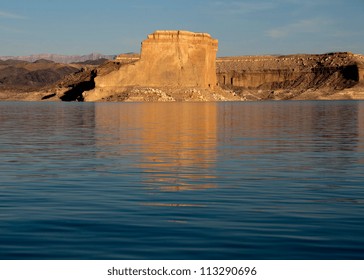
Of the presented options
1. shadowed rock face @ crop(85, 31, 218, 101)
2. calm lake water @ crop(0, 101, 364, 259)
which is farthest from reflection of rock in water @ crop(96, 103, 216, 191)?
shadowed rock face @ crop(85, 31, 218, 101)

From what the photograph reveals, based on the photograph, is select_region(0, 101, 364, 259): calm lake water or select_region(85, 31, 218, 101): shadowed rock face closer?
select_region(0, 101, 364, 259): calm lake water

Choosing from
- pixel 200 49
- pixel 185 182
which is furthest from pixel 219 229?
pixel 200 49

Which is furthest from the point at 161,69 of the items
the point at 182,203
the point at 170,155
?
the point at 182,203

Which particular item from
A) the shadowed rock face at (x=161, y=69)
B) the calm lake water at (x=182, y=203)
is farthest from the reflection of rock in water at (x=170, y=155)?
the shadowed rock face at (x=161, y=69)

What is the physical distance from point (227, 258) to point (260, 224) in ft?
8.35

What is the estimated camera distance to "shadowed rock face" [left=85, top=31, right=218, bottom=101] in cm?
18188

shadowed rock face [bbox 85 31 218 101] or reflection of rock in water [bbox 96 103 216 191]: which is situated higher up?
shadowed rock face [bbox 85 31 218 101]

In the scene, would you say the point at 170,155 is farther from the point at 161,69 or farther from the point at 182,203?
the point at 161,69

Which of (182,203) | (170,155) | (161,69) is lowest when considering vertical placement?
(182,203)

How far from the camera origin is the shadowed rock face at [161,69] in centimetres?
18188

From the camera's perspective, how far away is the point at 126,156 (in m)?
25.5

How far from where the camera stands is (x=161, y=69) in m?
183

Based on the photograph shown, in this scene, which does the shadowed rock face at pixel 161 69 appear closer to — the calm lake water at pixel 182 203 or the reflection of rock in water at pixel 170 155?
the reflection of rock in water at pixel 170 155

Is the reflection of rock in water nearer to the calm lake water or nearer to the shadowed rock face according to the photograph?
the calm lake water
